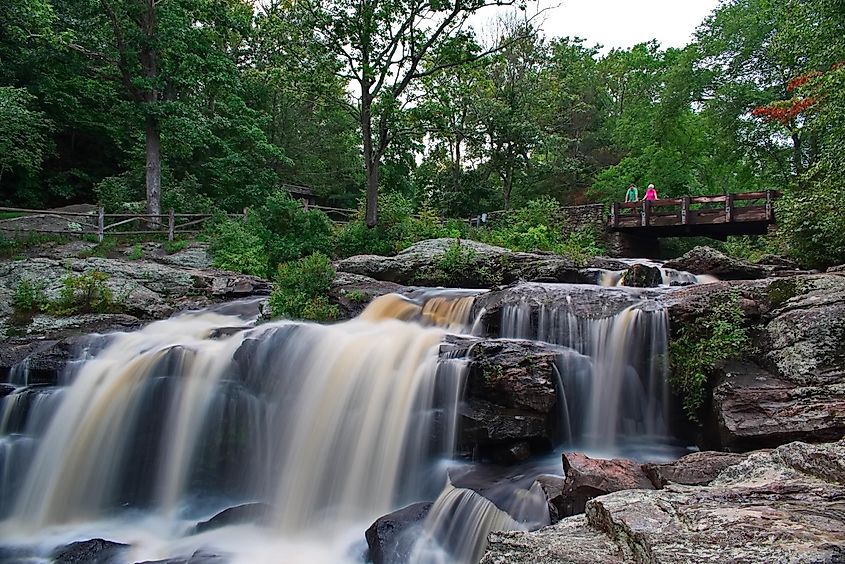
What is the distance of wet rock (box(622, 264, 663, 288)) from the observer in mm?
11336

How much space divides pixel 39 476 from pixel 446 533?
218 inches

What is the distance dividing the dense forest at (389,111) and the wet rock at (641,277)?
8.55 ft

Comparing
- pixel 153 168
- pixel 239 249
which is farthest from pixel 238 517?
pixel 153 168

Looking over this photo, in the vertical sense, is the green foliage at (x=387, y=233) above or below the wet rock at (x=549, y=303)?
above

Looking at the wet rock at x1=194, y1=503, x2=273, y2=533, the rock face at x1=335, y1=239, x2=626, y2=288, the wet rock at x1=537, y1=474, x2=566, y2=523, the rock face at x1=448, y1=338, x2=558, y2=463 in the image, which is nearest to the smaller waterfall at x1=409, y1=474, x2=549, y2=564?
the wet rock at x1=537, y1=474, x2=566, y2=523

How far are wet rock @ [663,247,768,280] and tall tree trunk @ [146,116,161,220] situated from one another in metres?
16.8

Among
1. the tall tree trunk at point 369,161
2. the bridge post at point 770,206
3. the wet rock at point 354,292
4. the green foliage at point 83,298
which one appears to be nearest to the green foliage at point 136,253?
the green foliage at point 83,298

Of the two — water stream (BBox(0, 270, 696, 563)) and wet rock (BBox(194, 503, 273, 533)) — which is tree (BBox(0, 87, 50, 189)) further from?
wet rock (BBox(194, 503, 273, 533))

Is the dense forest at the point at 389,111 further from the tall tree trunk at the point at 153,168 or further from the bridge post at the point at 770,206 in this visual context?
the bridge post at the point at 770,206

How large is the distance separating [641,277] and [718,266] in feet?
7.01

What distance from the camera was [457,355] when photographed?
7.15 m

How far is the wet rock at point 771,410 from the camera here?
5066mm

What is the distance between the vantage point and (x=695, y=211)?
18.8 metres

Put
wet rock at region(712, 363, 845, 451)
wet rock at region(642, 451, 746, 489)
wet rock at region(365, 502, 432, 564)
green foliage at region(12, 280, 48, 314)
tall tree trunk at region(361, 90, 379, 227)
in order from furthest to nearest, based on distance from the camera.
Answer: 1. tall tree trunk at region(361, 90, 379, 227)
2. green foliage at region(12, 280, 48, 314)
3. wet rock at region(712, 363, 845, 451)
4. wet rock at region(365, 502, 432, 564)
5. wet rock at region(642, 451, 746, 489)
